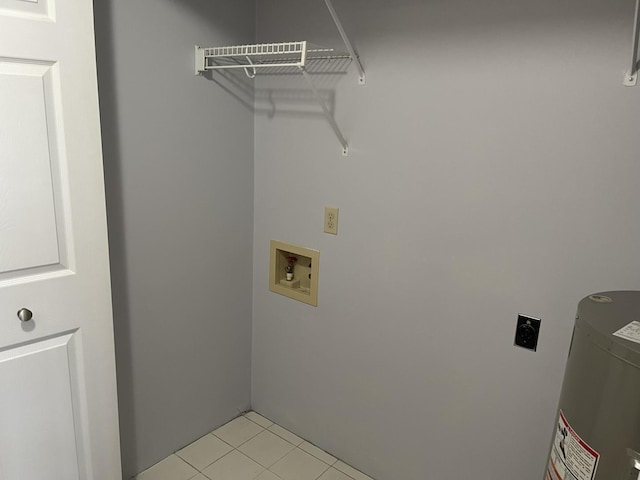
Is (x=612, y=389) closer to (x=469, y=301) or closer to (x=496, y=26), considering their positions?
(x=469, y=301)

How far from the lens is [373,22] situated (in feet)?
5.73

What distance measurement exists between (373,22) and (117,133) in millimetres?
1020

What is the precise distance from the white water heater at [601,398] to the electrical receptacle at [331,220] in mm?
1045

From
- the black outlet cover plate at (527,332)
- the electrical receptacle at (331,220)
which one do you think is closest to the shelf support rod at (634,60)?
the black outlet cover plate at (527,332)

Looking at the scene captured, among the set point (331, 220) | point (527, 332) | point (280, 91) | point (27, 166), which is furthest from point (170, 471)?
point (280, 91)

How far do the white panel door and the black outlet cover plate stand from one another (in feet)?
4.52

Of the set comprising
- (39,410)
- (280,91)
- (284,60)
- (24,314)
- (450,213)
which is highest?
(284,60)

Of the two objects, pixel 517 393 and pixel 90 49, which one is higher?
pixel 90 49

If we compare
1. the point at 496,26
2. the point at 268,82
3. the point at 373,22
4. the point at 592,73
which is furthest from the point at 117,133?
the point at 592,73

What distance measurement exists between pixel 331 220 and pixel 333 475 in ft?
3.70

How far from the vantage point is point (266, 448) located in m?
2.26

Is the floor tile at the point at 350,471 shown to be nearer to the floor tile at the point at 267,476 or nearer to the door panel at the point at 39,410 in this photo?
the floor tile at the point at 267,476

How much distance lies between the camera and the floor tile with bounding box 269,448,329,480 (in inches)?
82.4

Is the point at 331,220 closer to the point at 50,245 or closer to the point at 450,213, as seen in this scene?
the point at 450,213
